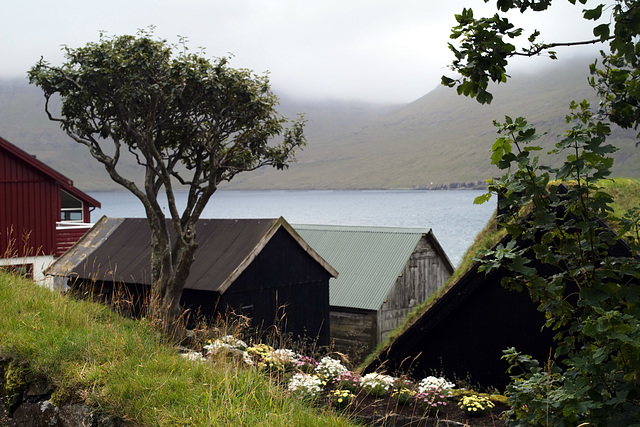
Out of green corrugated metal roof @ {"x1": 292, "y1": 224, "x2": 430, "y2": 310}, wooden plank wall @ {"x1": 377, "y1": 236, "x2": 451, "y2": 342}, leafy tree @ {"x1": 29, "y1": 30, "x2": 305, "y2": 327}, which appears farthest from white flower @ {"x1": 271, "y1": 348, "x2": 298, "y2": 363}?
wooden plank wall @ {"x1": 377, "y1": 236, "x2": 451, "y2": 342}

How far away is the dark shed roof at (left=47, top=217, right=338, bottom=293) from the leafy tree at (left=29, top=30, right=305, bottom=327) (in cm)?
95

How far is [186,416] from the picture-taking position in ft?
16.1

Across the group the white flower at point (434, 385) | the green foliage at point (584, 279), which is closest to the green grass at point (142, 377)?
the green foliage at point (584, 279)

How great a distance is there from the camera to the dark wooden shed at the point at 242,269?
19812mm

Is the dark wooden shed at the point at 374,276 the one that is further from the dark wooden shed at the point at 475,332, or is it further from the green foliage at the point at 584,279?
the green foliage at the point at 584,279

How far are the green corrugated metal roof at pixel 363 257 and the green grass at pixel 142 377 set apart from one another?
2003cm

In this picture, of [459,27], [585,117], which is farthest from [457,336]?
[459,27]

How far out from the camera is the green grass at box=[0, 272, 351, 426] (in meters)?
4.86

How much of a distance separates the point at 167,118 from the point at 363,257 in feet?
41.1

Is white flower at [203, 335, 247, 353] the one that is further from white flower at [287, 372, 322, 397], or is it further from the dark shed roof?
the dark shed roof

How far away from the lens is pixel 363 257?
29797 millimetres

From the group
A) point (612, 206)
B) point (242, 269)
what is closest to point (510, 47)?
point (612, 206)

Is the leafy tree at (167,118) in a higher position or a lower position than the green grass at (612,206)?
higher

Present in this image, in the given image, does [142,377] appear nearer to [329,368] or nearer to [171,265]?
[329,368]
